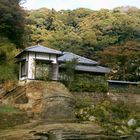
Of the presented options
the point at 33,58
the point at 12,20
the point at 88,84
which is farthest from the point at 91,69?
the point at 12,20

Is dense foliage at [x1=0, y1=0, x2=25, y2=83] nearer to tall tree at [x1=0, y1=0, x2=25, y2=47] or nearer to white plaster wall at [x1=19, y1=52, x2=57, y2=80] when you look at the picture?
tall tree at [x1=0, y1=0, x2=25, y2=47]

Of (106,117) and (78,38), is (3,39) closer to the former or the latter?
(106,117)

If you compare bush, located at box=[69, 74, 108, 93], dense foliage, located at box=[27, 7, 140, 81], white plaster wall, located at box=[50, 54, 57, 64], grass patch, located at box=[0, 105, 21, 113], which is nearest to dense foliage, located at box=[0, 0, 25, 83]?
white plaster wall, located at box=[50, 54, 57, 64]

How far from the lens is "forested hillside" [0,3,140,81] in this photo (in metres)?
36.4

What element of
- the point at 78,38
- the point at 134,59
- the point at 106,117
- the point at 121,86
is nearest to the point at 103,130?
the point at 106,117

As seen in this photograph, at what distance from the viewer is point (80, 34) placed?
54219mm

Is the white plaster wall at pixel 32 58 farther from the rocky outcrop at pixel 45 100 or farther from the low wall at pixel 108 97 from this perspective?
the low wall at pixel 108 97

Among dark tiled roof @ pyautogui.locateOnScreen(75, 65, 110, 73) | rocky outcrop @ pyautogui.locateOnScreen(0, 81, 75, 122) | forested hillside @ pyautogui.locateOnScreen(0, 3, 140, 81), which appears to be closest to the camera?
rocky outcrop @ pyautogui.locateOnScreen(0, 81, 75, 122)

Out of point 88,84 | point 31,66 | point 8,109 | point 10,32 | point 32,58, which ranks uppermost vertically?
point 10,32

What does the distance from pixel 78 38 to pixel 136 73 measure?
14.9 meters

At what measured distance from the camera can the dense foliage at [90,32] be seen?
38594 mm

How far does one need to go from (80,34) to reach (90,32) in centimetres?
245

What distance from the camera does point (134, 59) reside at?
37.3 metres

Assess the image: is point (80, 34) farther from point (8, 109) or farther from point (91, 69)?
point (8, 109)
